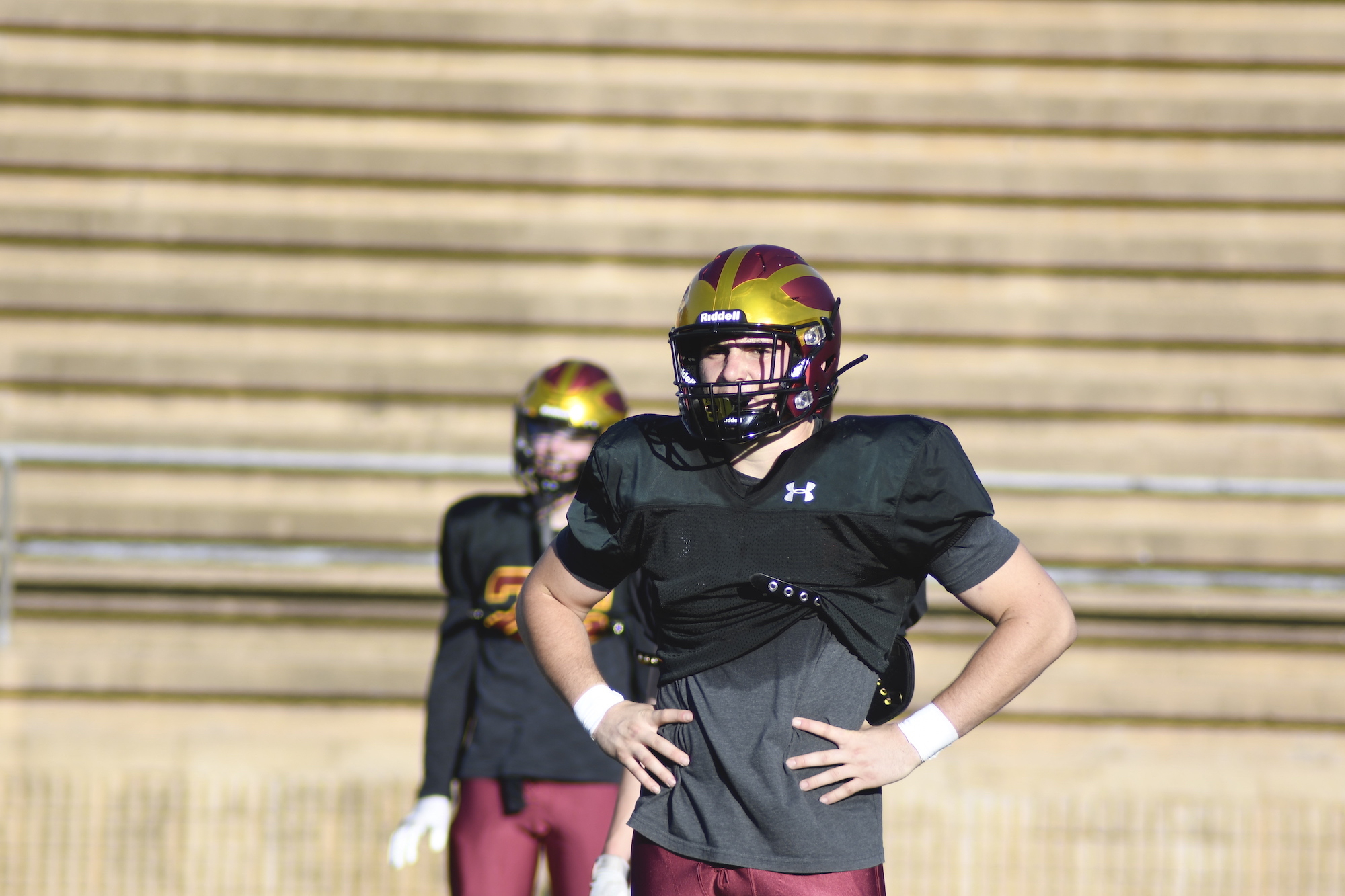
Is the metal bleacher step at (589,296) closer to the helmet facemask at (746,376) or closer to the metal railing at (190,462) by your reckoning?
the metal railing at (190,462)

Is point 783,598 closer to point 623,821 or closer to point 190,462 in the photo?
point 623,821

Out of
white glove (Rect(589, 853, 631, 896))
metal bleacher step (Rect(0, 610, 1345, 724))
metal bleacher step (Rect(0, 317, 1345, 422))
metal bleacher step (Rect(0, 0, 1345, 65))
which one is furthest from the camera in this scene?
metal bleacher step (Rect(0, 0, 1345, 65))

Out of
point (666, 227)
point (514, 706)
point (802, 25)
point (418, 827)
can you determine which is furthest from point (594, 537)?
point (802, 25)

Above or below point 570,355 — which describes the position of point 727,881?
below

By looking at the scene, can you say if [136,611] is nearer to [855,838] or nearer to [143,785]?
[143,785]

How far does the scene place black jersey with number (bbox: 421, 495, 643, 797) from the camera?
349 cm

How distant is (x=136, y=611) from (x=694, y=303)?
518 cm

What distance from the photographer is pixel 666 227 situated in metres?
6.61

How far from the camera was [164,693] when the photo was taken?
605 cm

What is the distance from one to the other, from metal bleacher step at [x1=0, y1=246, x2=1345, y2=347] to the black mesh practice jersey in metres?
4.42

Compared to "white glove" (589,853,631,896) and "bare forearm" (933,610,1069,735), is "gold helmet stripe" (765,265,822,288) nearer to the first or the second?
"bare forearm" (933,610,1069,735)

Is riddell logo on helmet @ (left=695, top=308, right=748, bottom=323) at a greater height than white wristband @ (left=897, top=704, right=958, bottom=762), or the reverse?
riddell logo on helmet @ (left=695, top=308, right=748, bottom=323)

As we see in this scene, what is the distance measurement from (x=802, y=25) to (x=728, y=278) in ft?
16.5

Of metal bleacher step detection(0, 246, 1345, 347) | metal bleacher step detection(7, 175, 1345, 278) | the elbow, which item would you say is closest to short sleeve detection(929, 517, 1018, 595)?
the elbow
